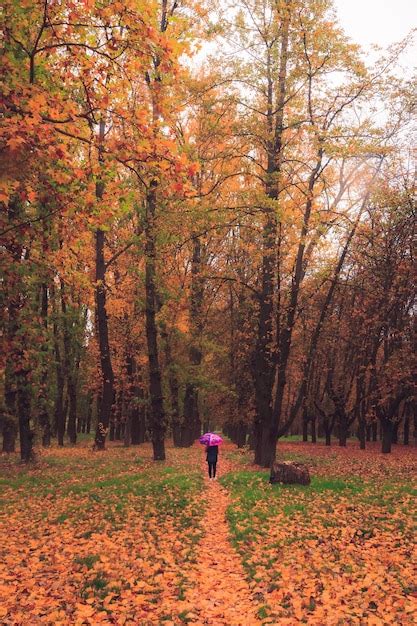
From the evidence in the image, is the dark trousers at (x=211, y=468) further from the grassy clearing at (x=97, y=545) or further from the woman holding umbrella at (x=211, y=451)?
the grassy clearing at (x=97, y=545)

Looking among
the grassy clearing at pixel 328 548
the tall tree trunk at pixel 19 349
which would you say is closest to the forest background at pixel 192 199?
the tall tree trunk at pixel 19 349

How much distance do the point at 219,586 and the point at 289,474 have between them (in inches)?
276

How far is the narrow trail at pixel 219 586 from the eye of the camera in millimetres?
5309

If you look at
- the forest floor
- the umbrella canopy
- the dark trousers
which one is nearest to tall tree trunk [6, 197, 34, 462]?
the forest floor

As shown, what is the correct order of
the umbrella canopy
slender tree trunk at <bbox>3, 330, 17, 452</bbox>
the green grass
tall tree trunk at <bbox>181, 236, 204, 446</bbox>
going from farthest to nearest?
tall tree trunk at <bbox>181, 236, 204, 446</bbox>, the umbrella canopy, slender tree trunk at <bbox>3, 330, 17, 452</bbox>, the green grass

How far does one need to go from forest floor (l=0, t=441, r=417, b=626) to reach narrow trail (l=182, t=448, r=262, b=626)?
20 mm

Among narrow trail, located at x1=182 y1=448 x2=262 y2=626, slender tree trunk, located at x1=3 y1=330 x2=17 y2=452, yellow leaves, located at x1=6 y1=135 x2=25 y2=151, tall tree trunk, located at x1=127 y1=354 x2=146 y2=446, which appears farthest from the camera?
tall tree trunk, located at x1=127 y1=354 x2=146 y2=446

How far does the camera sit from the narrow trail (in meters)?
5.31

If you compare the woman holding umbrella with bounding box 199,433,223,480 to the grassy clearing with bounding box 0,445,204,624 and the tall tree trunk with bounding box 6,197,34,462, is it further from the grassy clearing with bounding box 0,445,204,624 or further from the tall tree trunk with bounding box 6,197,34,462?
the tall tree trunk with bounding box 6,197,34,462

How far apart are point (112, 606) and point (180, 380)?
759 inches

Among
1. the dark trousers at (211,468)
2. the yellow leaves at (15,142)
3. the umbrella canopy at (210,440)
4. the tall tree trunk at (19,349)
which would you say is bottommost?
the dark trousers at (211,468)

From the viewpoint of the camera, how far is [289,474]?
42.1 ft

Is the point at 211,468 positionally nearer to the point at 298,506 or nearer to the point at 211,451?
the point at 211,451

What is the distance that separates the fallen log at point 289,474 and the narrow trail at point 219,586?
3921 millimetres
